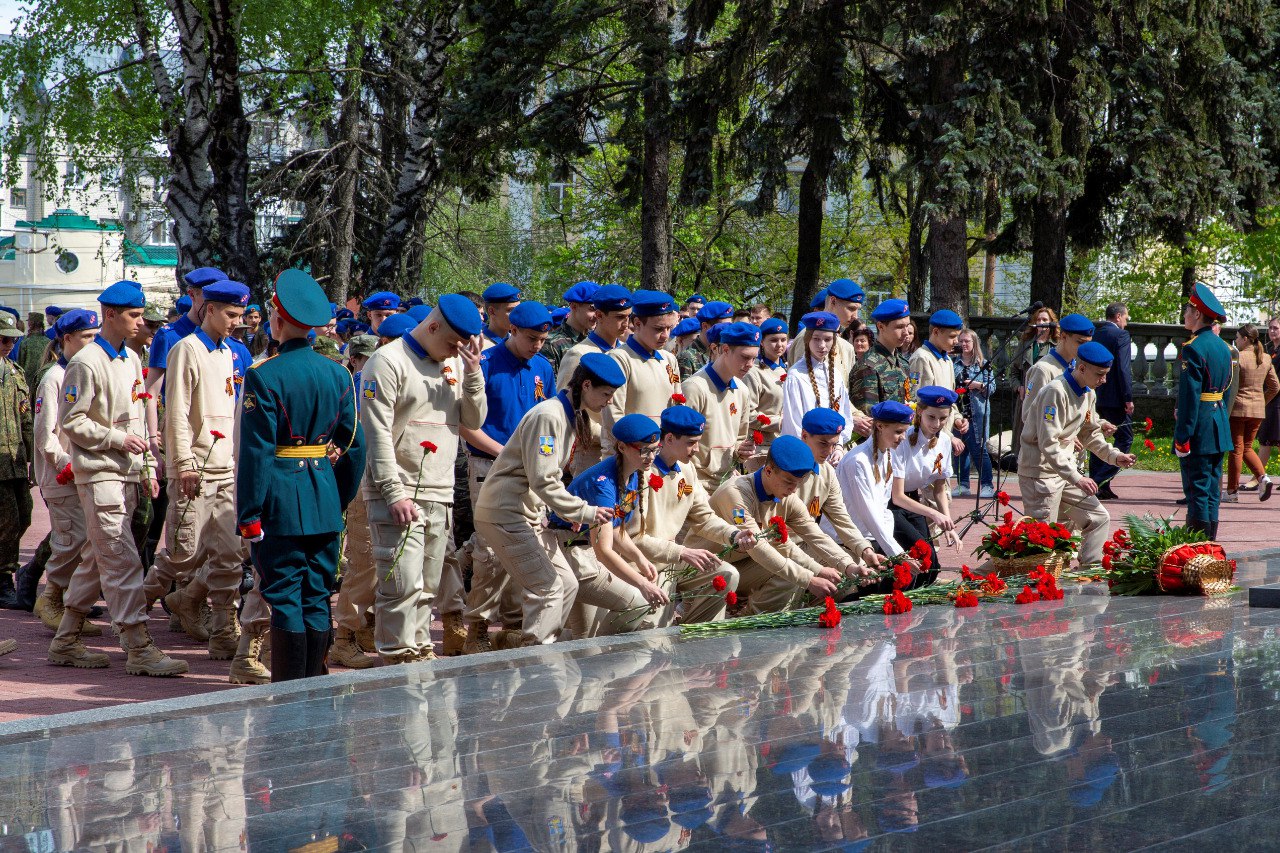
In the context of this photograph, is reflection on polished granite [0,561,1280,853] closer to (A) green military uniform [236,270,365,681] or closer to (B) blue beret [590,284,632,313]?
(A) green military uniform [236,270,365,681]

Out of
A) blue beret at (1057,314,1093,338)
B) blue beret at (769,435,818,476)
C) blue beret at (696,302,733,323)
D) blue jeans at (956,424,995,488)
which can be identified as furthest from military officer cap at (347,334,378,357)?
blue jeans at (956,424,995,488)

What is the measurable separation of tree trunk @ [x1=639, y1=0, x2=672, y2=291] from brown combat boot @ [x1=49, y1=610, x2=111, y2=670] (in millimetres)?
11361

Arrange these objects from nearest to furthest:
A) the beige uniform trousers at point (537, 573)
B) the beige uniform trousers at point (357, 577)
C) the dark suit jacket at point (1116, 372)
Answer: the beige uniform trousers at point (537, 573) < the beige uniform trousers at point (357, 577) < the dark suit jacket at point (1116, 372)

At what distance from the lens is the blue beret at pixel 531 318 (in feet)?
27.8

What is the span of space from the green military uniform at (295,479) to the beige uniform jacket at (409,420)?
1.63 ft

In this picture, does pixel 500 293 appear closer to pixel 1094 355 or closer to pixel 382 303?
pixel 382 303

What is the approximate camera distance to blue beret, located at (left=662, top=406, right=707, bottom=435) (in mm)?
7203

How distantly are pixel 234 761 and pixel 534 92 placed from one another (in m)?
15.7

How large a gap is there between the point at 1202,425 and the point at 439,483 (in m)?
6.69

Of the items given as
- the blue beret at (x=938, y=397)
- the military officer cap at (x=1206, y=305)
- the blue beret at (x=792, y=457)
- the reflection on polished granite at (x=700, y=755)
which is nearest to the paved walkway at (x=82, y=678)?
the reflection on polished granite at (x=700, y=755)

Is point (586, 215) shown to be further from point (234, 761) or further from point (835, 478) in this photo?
Result: point (234, 761)

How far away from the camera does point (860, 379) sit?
11.0 meters

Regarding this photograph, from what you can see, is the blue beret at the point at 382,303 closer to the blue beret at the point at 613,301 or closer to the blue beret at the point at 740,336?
the blue beret at the point at 613,301

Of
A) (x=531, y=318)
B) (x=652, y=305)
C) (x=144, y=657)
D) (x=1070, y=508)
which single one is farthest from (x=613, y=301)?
(x=1070, y=508)
